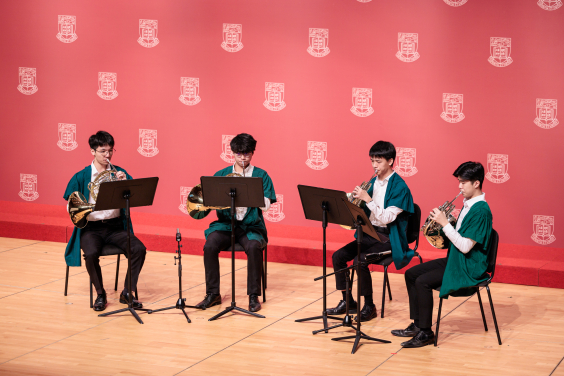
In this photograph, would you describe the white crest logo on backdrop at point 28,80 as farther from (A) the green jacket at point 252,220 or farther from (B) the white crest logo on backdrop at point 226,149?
(A) the green jacket at point 252,220

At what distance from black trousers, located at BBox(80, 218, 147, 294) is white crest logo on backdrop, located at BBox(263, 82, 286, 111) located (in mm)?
2041

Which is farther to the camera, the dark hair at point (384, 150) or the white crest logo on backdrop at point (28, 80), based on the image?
the white crest logo on backdrop at point (28, 80)

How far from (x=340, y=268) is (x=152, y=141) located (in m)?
2.86

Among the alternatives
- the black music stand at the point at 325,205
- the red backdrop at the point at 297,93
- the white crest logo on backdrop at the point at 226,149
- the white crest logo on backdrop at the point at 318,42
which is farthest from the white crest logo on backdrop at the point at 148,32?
the black music stand at the point at 325,205

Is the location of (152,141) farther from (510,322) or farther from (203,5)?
(510,322)

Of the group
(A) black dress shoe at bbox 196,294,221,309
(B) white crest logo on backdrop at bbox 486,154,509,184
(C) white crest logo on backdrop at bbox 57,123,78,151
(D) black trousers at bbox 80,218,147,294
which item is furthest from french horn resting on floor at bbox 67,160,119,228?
(B) white crest logo on backdrop at bbox 486,154,509,184

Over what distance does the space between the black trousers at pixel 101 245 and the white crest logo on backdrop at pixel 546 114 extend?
3265 mm

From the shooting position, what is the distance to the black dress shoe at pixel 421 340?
397 cm

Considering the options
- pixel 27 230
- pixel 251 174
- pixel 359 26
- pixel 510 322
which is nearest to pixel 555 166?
pixel 510 322

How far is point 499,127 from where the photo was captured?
559cm

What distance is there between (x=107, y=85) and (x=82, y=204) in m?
2.52

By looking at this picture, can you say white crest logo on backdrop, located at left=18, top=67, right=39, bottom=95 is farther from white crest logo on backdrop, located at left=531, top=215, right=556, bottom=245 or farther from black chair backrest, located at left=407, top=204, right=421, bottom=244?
white crest logo on backdrop, located at left=531, top=215, right=556, bottom=245

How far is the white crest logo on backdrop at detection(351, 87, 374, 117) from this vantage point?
595 centimetres

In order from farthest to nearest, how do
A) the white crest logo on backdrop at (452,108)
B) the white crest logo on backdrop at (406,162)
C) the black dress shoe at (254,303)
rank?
the white crest logo on backdrop at (406,162), the white crest logo on backdrop at (452,108), the black dress shoe at (254,303)
